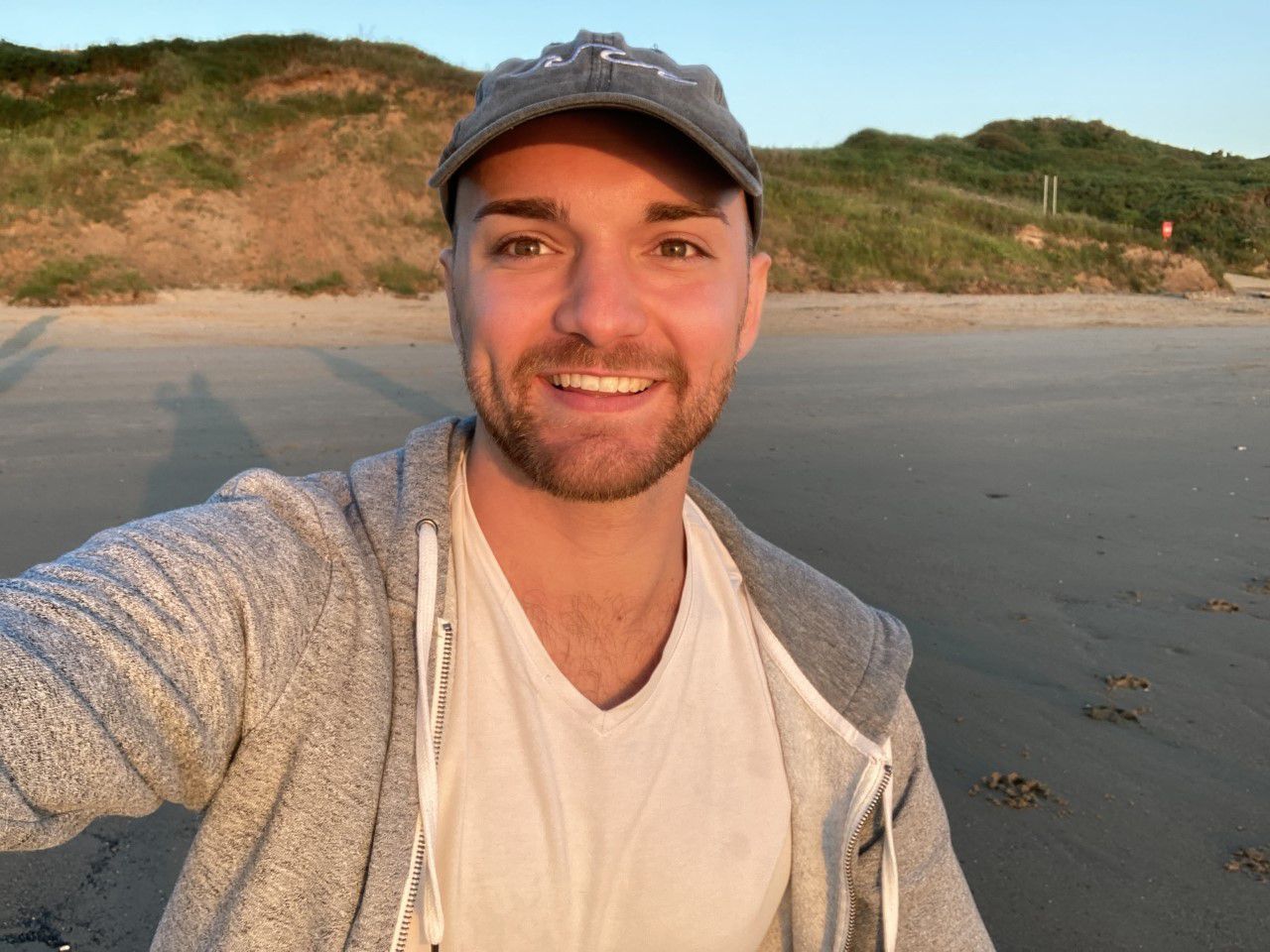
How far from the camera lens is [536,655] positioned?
1.72m

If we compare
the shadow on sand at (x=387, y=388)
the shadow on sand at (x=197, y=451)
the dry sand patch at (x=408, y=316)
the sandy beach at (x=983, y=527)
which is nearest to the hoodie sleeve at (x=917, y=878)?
the sandy beach at (x=983, y=527)

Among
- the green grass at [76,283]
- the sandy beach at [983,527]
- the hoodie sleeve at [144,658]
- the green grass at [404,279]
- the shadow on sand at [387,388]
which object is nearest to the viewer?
the hoodie sleeve at [144,658]

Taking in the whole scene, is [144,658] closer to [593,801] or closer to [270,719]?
[270,719]

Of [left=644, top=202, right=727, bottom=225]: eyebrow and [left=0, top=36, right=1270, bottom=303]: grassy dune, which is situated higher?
[left=0, top=36, right=1270, bottom=303]: grassy dune

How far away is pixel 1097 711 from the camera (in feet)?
12.6

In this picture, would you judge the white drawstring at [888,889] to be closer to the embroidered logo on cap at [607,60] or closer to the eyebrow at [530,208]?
the eyebrow at [530,208]

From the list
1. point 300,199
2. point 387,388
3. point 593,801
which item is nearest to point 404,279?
point 300,199

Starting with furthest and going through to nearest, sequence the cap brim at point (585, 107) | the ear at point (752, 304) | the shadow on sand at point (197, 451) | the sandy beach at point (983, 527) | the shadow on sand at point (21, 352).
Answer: the shadow on sand at point (21, 352) < the shadow on sand at point (197, 451) < the sandy beach at point (983, 527) < the ear at point (752, 304) < the cap brim at point (585, 107)

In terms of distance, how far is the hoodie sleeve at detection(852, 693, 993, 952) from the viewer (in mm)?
1901

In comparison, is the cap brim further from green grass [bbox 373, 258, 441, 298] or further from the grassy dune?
green grass [bbox 373, 258, 441, 298]

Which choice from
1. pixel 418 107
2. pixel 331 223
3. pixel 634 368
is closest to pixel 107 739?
pixel 634 368

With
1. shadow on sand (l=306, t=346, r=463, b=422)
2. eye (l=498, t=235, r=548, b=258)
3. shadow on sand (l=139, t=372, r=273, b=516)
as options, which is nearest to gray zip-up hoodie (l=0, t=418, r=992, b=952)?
eye (l=498, t=235, r=548, b=258)

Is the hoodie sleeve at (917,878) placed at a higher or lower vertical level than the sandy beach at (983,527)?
higher

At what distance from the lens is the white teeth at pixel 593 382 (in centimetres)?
190
